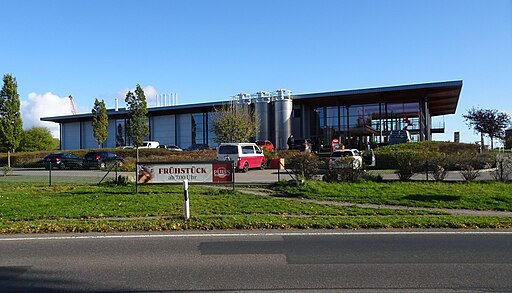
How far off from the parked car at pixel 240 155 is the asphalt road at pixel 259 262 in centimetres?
1885

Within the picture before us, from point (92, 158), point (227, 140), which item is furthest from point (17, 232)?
point (227, 140)

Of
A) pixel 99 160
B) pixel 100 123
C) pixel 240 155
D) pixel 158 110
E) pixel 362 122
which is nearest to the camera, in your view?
pixel 240 155

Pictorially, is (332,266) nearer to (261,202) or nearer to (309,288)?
(309,288)

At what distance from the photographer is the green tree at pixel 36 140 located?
74375 mm

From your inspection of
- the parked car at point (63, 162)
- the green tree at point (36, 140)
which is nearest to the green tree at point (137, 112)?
the parked car at point (63, 162)

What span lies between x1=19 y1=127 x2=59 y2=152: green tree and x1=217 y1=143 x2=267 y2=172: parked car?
182 ft

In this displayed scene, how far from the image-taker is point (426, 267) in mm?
6746

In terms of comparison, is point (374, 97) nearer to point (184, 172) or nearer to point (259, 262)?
point (184, 172)

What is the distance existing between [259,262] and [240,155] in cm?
2168

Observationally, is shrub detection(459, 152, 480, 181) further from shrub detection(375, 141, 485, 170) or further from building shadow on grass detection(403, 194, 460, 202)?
shrub detection(375, 141, 485, 170)

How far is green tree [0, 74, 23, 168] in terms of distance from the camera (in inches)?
1348

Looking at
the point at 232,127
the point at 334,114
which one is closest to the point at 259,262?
the point at 232,127

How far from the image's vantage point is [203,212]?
12438 mm

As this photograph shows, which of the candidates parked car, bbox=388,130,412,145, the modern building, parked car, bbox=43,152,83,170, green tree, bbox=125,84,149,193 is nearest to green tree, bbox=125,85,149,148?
green tree, bbox=125,84,149,193
